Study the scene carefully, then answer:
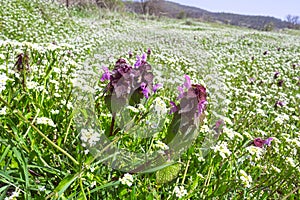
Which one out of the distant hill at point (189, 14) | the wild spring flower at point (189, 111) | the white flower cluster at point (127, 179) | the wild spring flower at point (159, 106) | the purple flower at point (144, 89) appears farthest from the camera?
the distant hill at point (189, 14)

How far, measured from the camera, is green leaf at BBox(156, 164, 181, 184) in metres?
1.64

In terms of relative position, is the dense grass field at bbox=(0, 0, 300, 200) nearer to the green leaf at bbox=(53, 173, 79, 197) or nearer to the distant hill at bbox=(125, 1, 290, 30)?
the green leaf at bbox=(53, 173, 79, 197)

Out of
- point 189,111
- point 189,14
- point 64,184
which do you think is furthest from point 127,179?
point 189,14

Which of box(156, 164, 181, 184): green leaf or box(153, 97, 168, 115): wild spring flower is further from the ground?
box(153, 97, 168, 115): wild spring flower

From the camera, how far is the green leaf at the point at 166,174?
164 centimetres

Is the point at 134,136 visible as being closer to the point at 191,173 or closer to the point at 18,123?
the point at 191,173

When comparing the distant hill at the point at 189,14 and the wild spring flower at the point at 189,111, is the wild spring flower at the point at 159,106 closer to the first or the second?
the wild spring flower at the point at 189,111

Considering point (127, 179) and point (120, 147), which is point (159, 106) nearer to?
point (120, 147)

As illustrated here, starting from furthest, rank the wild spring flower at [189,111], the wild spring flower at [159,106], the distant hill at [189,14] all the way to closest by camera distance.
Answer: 1. the distant hill at [189,14]
2. the wild spring flower at [159,106]
3. the wild spring flower at [189,111]

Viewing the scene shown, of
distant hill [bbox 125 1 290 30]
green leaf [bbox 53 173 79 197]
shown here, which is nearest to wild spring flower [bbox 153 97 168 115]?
green leaf [bbox 53 173 79 197]

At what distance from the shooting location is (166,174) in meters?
1.65

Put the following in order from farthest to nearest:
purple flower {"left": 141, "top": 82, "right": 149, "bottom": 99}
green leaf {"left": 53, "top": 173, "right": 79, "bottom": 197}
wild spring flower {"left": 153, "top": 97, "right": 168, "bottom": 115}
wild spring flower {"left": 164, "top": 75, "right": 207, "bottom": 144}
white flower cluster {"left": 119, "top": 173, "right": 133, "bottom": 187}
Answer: wild spring flower {"left": 153, "top": 97, "right": 168, "bottom": 115} → purple flower {"left": 141, "top": 82, "right": 149, "bottom": 99} → wild spring flower {"left": 164, "top": 75, "right": 207, "bottom": 144} → white flower cluster {"left": 119, "top": 173, "right": 133, "bottom": 187} → green leaf {"left": 53, "top": 173, "right": 79, "bottom": 197}

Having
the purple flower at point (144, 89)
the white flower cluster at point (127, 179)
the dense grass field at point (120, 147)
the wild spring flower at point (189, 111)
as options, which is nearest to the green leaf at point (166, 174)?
the dense grass field at point (120, 147)

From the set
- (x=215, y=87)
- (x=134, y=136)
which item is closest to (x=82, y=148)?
(x=134, y=136)
